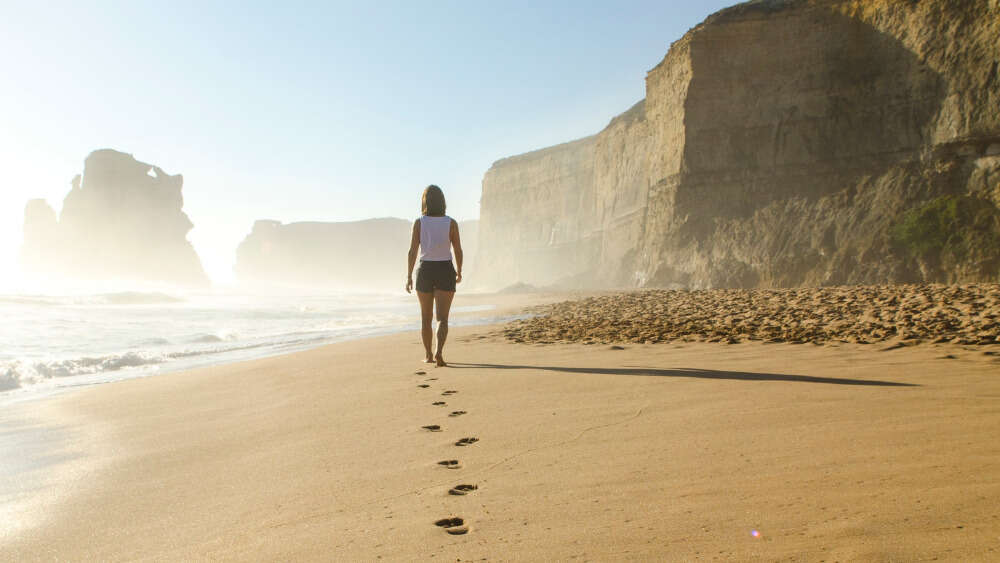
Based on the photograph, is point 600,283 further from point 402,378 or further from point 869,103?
point 402,378

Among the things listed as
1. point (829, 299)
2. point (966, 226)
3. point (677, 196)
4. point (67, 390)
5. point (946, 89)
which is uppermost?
point (946, 89)

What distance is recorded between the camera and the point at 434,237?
5738 mm

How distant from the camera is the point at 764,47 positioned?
2366 cm

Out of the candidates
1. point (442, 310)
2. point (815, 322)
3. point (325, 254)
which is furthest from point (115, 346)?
point (325, 254)

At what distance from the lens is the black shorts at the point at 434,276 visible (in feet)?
18.8

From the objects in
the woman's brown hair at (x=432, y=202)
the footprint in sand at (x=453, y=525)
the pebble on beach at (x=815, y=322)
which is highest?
the woman's brown hair at (x=432, y=202)

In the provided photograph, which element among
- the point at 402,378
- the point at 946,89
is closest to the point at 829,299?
the point at 402,378

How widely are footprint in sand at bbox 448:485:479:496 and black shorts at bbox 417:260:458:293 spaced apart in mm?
3726

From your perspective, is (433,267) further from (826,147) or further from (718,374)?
(826,147)

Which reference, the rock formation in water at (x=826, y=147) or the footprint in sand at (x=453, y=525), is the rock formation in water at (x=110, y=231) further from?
the footprint in sand at (x=453, y=525)

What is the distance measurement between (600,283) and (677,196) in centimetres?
1501

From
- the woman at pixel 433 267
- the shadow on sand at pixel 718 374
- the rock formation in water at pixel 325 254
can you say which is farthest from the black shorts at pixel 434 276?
the rock formation in water at pixel 325 254

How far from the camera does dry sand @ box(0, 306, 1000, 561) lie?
1.53m

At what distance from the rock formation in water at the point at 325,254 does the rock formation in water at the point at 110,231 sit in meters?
66.5
